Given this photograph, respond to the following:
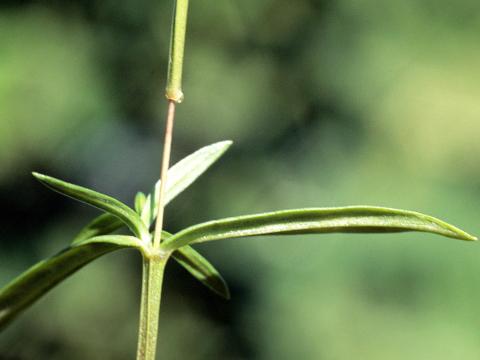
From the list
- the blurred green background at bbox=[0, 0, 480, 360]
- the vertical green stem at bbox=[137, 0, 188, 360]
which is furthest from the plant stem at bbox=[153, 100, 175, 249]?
the blurred green background at bbox=[0, 0, 480, 360]

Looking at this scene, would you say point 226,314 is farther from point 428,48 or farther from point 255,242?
point 428,48

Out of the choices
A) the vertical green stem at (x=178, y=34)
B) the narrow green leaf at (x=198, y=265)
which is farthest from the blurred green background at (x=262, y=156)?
the vertical green stem at (x=178, y=34)

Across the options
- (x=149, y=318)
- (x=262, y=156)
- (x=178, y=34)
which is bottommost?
(x=149, y=318)

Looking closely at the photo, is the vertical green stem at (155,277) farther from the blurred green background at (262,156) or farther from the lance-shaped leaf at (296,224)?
the blurred green background at (262,156)

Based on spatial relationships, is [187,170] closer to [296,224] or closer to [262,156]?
[296,224]

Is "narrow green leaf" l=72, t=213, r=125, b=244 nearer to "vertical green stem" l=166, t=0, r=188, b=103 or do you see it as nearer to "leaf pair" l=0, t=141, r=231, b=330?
"leaf pair" l=0, t=141, r=231, b=330

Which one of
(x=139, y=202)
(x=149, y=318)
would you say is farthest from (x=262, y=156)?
Result: (x=149, y=318)

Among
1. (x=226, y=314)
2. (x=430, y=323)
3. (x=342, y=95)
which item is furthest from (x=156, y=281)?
(x=342, y=95)
